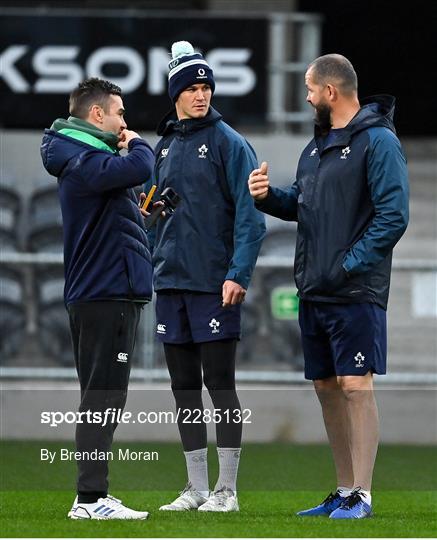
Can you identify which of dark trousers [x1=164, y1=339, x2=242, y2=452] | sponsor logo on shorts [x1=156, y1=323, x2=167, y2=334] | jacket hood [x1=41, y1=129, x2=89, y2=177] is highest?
jacket hood [x1=41, y1=129, x2=89, y2=177]

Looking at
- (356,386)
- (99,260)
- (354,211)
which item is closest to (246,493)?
(356,386)

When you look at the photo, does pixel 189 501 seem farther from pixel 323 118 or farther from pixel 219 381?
pixel 323 118

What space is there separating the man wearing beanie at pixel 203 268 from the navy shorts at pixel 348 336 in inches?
14.4

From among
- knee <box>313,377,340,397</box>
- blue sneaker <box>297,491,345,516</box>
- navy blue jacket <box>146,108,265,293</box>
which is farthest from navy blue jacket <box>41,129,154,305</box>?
blue sneaker <box>297,491,345,516</box>

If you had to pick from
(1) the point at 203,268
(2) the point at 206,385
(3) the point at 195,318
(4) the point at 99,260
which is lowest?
(2) the point at 206,385

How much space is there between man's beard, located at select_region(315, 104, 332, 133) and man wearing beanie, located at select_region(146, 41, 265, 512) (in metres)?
0.37

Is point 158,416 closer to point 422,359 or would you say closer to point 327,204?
point 422,359

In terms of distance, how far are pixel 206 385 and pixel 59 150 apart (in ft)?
4.14

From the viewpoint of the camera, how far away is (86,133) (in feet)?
24.0

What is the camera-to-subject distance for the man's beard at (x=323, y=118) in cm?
758

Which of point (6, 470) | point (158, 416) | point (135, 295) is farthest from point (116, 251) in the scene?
point (158, 416)

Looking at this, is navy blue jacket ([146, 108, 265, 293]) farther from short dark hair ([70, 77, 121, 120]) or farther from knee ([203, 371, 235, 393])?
short dark hair ([70, 77, 121, 120])

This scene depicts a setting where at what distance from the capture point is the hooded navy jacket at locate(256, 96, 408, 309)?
7.34 metres

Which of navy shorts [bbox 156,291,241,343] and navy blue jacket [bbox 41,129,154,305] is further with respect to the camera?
navy shorts [bbox 156,291,241,343]
